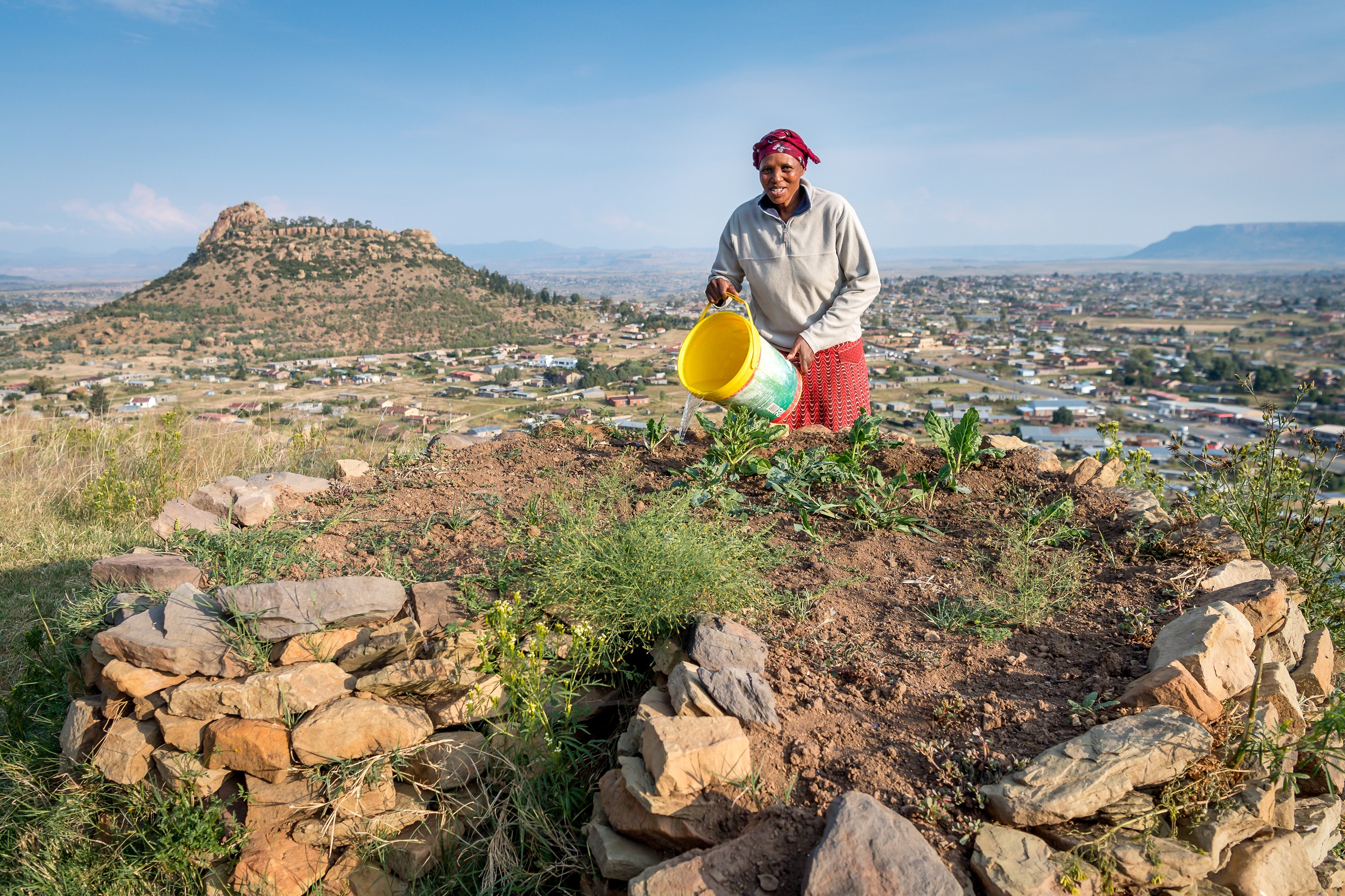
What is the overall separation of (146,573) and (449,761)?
1.62m

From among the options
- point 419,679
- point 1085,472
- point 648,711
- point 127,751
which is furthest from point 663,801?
point 1085,472

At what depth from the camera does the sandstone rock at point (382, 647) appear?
100 inches

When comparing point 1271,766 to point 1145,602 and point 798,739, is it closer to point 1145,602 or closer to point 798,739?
point 1145,602

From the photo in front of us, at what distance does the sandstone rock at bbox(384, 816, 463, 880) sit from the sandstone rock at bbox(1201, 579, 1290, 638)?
257 cm

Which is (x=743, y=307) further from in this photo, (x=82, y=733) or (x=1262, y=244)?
(x=1262, y=244)

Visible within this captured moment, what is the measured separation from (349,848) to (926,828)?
1.73 meters

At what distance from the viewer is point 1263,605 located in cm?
245

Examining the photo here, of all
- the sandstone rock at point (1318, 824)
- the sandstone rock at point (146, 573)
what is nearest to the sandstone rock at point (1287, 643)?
the sandstone rock at point (1318, 824)

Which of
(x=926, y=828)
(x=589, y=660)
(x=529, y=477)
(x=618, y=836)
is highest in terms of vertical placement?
(x=529, y=477)

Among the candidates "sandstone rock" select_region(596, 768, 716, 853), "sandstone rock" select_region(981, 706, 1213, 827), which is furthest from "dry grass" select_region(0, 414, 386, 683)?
"sandstone rock" select_region(981, 706, 1213, 827)

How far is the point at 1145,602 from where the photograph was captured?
2.68 meters

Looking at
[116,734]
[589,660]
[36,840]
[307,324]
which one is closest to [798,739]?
[589,660]

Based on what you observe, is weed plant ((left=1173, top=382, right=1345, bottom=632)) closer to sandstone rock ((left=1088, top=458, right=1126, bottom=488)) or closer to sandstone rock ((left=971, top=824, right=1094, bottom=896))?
sandstone rock ((left=1088, top=458, right=1126, bottom=488))

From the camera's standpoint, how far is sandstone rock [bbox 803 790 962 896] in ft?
4.96
